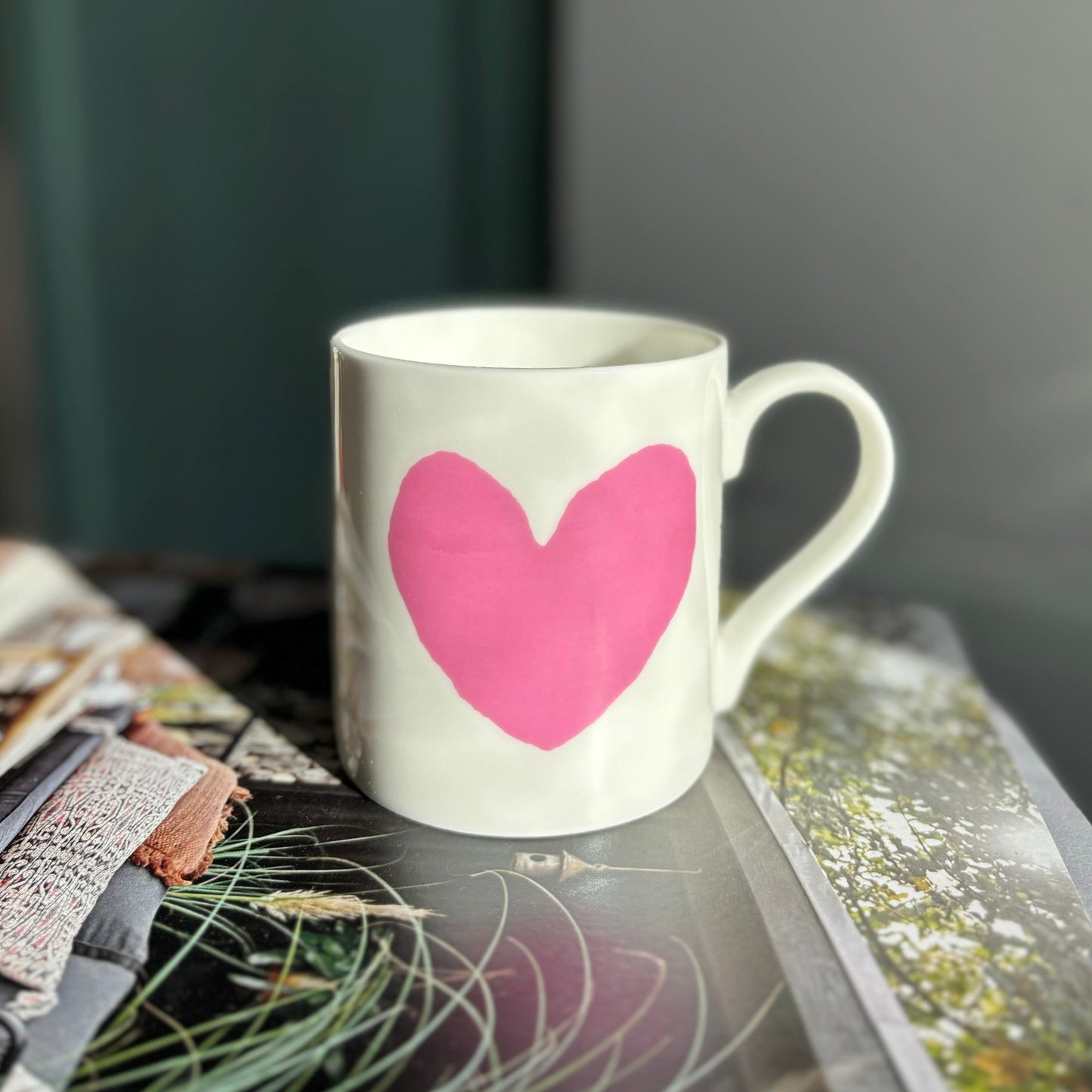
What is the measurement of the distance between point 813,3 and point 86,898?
62 centimetres

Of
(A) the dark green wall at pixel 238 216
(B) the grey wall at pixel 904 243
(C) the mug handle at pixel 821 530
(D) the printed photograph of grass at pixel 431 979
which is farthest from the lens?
(A) the dark green wall at pixel 238 216

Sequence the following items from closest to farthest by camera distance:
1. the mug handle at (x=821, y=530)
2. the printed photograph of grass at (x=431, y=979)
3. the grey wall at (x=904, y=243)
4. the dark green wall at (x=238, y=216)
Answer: the printed photograph of grass at (x=431, y=979), the mug handle at (x=821, y=530), the grey wall at (x=904, y=243), the dark green wall at (x=238, y=216)

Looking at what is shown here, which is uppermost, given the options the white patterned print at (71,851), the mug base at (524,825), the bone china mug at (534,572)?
the bone china mug at (534,572)

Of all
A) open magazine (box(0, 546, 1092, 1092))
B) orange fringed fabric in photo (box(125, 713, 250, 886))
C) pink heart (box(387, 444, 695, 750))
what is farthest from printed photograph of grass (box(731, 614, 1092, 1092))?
orange fringed fabric in photo (box(125, 713, 250, 886))

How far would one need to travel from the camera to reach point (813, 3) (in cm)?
65

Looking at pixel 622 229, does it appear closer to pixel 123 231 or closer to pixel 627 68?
pixel 627 68

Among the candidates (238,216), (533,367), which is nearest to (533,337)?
(533,367)

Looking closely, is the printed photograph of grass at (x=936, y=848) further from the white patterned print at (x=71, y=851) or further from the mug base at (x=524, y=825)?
the white patterned print at (x=71, y=851)

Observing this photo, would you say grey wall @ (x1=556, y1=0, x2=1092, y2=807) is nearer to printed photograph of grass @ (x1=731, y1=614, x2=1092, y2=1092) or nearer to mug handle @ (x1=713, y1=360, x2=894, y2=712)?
printed photograph of grass @ (x1=731, y1=614, x2=1092, y2=1092)

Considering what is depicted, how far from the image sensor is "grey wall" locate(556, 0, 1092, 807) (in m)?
0.63

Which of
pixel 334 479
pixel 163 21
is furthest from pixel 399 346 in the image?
pixel 163 21

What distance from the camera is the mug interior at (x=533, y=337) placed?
0.48 metres

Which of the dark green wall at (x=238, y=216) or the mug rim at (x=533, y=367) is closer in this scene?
the mug rim at (x=533, y=367)

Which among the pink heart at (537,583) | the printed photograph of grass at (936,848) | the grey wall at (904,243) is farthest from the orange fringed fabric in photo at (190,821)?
the grey wall at (904,243)
